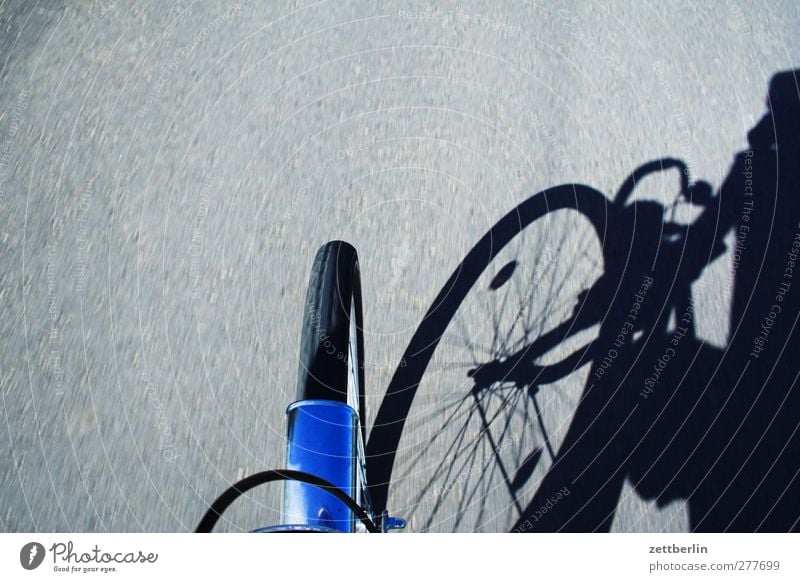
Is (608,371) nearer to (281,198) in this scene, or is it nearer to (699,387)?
(699,387)

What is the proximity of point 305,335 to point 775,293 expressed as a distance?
8.16 feet

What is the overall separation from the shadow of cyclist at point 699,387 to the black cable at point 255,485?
1253mm

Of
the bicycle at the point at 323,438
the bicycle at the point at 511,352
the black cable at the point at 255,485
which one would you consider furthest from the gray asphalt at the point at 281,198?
the black cable at the point at 255,485

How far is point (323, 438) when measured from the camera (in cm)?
175

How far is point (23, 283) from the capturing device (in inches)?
122

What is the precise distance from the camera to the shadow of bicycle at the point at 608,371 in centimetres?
267

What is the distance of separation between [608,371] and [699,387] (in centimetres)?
42

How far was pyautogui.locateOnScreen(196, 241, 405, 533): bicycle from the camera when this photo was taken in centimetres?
151

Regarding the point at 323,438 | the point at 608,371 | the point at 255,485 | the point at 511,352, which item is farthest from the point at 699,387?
the point at 255,485

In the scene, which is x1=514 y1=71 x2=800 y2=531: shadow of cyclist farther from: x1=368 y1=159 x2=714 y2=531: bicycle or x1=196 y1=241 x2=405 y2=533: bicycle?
x1=196 y1=241 x2=405 y2=533: bicycle

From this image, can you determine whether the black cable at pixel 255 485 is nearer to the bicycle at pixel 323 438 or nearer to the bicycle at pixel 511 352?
the bicycle at pixel 323 438

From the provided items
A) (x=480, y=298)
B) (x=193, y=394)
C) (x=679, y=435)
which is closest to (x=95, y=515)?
(x=193, y=394)

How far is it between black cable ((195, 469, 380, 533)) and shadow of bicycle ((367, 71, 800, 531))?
109cm

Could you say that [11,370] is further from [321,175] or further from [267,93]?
[267,93]
